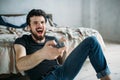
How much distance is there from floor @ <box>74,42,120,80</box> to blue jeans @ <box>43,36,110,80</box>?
3.77ft

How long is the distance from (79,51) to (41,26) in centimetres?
36

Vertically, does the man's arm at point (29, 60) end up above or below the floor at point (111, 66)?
above

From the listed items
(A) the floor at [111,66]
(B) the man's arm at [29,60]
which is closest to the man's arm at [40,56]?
(B) the man's arm at [29,60]

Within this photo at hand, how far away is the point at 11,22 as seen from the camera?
3.92 metres

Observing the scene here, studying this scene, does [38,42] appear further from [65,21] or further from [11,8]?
[65,21]

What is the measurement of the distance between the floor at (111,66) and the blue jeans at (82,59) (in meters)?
1.15

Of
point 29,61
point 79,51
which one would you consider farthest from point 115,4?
point 29,61

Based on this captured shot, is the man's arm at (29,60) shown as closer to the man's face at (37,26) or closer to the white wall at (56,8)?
the man's face at (37,26)

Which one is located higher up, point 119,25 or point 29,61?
point 29,61

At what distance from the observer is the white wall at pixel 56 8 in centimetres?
460

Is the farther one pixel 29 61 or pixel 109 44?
pixel 109 44

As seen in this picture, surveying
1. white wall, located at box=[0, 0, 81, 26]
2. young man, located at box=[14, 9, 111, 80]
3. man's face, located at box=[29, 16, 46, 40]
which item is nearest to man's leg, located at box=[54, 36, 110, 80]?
young man, located at box=[14, 9, 111, 80]

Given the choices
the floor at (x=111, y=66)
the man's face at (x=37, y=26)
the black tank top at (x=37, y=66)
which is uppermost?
the man's face at (x=37, y=26)

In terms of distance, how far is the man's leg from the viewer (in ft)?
5.04
